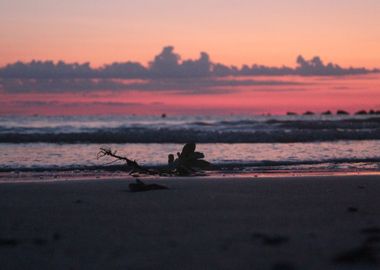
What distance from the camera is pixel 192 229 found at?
12.6 feet

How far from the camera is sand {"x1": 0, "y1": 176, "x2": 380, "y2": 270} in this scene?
10.6 ft

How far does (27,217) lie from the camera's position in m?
4.36

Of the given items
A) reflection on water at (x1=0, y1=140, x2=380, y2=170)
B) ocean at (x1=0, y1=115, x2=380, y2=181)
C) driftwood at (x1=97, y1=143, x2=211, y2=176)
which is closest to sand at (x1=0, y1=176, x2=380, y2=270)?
driftwood at (x1=97, y1=143, x2=211, y2=176)

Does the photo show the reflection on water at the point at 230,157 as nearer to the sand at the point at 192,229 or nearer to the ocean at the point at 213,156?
the ocean at the point at 213,156

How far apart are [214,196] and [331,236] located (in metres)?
1.91

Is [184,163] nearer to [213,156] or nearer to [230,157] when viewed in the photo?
[230,157]

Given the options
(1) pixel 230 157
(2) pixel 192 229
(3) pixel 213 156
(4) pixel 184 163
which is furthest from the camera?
(3) pixel 213 156

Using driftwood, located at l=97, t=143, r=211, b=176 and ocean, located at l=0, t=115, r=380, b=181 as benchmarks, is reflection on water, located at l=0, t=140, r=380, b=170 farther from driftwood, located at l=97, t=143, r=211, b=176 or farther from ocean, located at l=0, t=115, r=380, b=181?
driftwood, located at l=97, t=143, r=211, b=176

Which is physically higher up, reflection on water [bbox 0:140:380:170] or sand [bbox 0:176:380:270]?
sand [bbox 0:176:380:270]

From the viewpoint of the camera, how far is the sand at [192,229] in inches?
127

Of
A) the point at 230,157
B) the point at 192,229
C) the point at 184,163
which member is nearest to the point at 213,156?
the point at 230,157

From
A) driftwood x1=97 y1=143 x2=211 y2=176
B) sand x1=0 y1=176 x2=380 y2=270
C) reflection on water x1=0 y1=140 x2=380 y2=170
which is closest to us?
sand x1=0 y1=176 x2=380 y2=270

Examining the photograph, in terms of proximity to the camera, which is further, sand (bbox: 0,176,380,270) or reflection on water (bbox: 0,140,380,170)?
reflection on water (bbox: 0,140,380,170)

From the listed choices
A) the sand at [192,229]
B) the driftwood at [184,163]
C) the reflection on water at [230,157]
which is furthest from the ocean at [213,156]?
the sand at [192,229]
